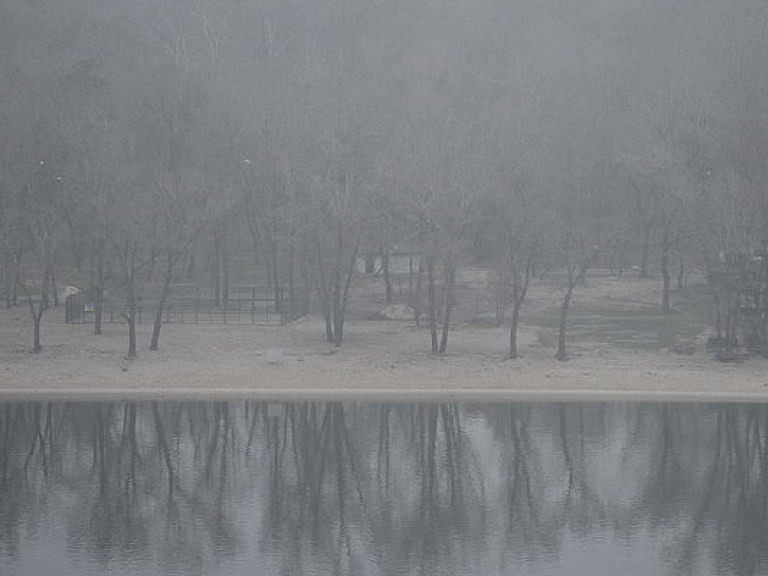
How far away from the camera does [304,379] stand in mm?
40500

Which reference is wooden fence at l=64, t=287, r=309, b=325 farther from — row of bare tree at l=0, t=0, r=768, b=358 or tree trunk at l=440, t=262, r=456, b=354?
tree trunk at l=440, t=262, r=456, b=354

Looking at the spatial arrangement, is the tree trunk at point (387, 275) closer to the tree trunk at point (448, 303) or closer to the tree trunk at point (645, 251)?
the tree trunk at point (448, 303)

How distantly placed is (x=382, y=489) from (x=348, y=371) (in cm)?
1283

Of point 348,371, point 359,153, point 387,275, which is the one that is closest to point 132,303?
point 348,371

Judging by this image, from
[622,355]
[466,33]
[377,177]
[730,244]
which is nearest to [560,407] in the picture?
[622,355]

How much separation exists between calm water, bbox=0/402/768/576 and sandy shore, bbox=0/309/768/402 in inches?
57.4

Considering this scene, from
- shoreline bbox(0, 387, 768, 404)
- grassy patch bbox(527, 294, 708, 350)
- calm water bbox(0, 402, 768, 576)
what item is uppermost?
grassy patch bbox(527, 294, 708, 350)

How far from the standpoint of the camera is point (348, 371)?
41.8 metres

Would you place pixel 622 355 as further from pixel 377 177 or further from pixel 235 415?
pixel 235 415

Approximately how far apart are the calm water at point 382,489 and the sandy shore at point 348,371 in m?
1.46

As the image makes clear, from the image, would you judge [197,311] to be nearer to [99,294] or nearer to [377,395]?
[99,294]

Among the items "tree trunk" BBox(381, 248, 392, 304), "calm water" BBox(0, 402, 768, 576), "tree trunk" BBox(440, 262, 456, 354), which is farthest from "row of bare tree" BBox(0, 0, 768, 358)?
"calm water" BBox(0, 402, 768, 576)

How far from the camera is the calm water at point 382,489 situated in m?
24.1

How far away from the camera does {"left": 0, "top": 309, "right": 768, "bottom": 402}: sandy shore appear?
38.8 metres
